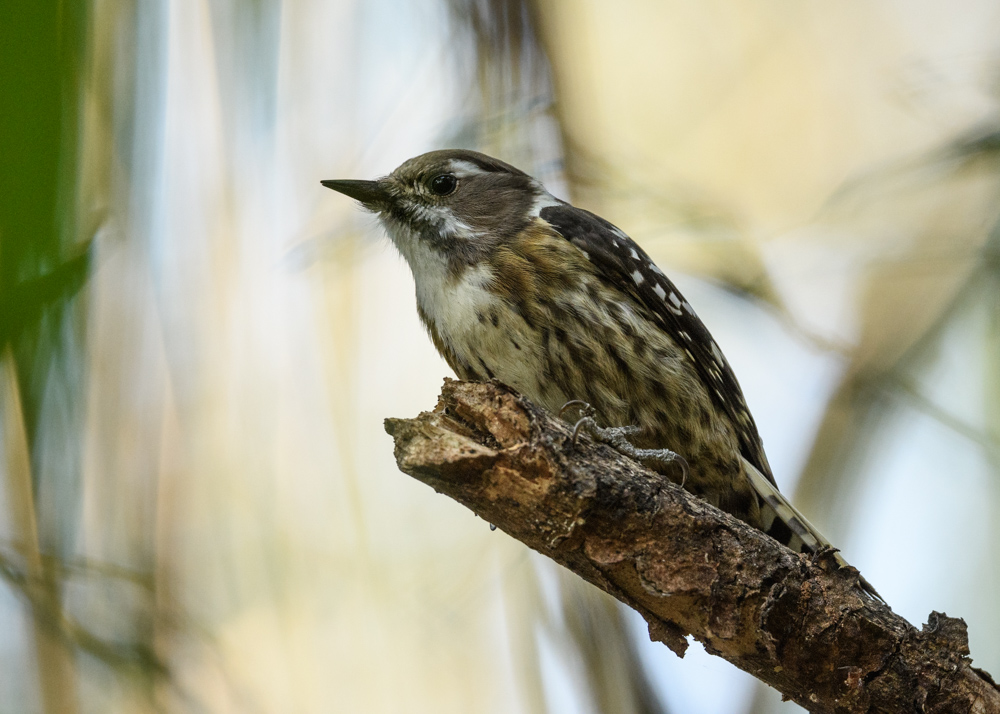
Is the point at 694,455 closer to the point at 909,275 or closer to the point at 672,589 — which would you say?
the point at 672,589

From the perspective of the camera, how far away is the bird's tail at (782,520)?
9.91 ft

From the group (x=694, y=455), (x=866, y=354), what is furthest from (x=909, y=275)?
(x=694, y=455)

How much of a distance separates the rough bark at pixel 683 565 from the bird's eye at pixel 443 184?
1.51 meters

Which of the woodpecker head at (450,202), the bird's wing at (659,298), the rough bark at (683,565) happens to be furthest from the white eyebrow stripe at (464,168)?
the rough bark at (683,565)

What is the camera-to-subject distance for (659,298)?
3.27 meters

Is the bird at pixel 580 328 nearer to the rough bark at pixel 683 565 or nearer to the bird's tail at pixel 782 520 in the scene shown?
the bird's tail at pixel 782 520

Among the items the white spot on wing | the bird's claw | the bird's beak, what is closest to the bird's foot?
the bird's claw

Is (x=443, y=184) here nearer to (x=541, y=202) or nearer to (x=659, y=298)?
(x=541, y=202)

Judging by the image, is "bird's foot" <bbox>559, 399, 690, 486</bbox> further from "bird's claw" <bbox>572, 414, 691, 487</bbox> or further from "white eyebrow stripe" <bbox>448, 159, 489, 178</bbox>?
"white eyebrow stripe" <bbox>448, 159, 489, 178</bbox>

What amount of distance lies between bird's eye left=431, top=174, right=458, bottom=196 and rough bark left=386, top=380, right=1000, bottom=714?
4.94 feet

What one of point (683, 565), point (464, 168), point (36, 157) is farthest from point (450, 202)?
point (683, 565)

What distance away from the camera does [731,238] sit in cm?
457

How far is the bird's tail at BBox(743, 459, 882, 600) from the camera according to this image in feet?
9.91

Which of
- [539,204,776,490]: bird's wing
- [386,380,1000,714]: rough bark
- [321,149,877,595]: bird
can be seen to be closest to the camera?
[386,380,1000,714]: rough bark
